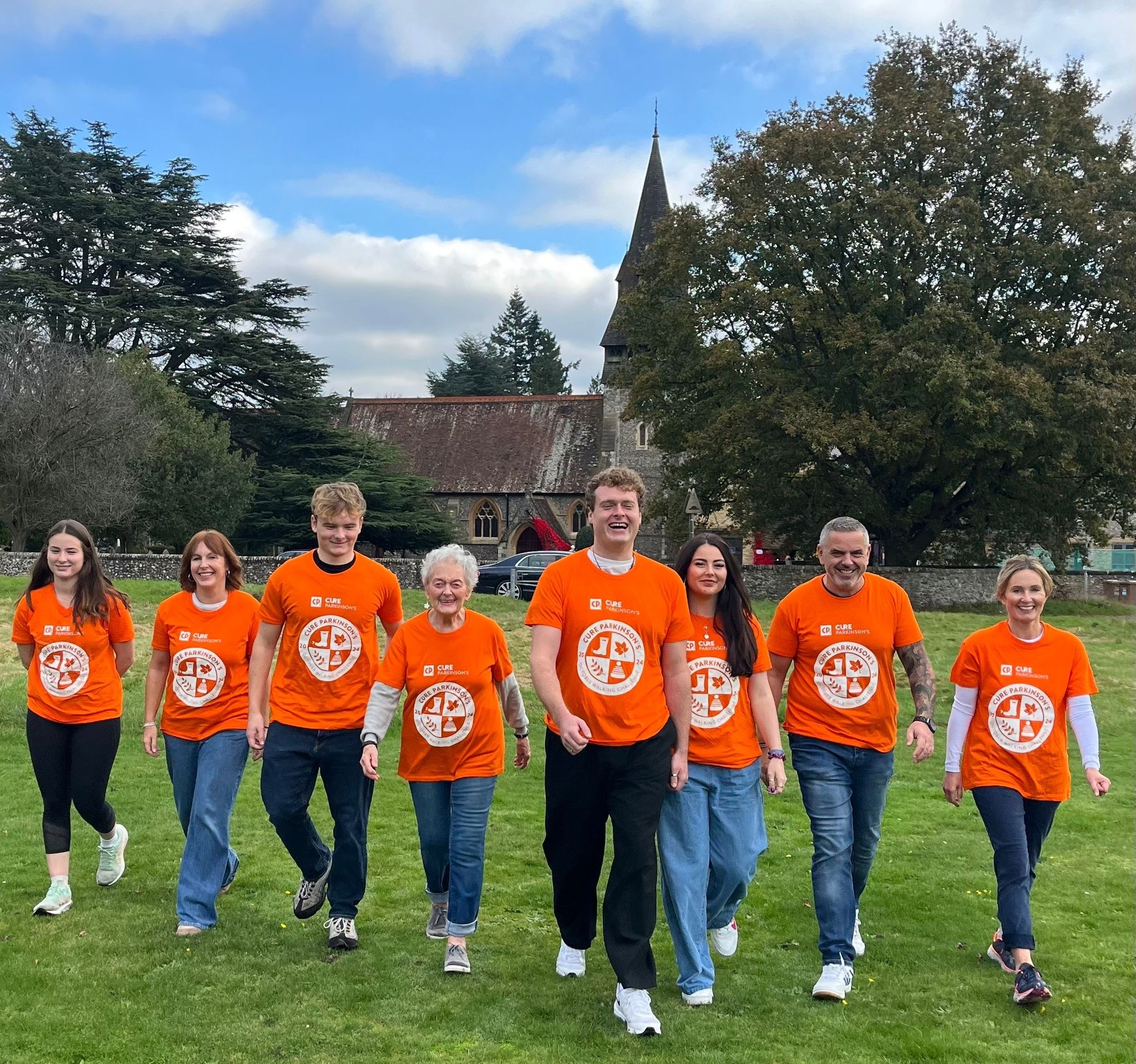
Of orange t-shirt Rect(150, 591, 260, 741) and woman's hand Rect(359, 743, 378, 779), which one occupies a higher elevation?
orange t-shirt Rect(150, 591, 260, 741)

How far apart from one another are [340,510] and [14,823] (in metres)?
4.22

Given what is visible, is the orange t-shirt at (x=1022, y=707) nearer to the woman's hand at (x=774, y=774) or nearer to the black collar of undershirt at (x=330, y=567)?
the woman's hand at (x=774, y=774)

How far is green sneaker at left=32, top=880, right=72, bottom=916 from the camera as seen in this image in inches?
219

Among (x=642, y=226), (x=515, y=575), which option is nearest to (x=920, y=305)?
(x=515, y=575)

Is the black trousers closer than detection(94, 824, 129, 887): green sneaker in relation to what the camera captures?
Yes

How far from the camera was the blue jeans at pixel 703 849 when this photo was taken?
4574mm

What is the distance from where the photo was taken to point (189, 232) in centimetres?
4488

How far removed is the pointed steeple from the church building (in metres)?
0.05

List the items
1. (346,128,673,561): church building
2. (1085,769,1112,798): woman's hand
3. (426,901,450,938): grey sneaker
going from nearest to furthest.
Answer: (1085,769,1112,798): woman's hand
(426,901,450,938): grey sneaker
(346,128,673,561): church building

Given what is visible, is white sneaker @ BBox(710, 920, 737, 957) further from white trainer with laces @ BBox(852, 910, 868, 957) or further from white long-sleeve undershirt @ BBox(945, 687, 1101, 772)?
white long-sleeve undershirt @ BBox(945, 687, 1101, 772)

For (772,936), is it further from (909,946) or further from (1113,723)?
(1113,723)

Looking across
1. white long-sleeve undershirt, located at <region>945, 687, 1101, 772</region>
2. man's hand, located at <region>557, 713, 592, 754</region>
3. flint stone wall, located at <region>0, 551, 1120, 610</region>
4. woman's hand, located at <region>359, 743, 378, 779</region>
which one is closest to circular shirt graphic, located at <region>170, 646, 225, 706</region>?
woman's hand, located at <region>359, 743, 378, 779</region>

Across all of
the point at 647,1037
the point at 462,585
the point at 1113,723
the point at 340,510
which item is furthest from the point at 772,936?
the point at 1113,723

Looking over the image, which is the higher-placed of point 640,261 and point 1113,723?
point 640,261
